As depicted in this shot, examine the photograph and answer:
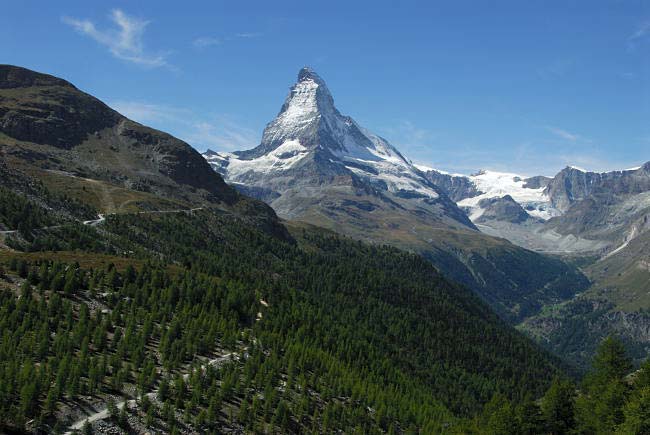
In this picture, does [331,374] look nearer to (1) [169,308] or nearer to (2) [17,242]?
(1) [169,308]

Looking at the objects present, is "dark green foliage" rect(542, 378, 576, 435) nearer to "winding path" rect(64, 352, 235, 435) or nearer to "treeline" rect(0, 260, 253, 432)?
"winding path" rect(64, 352, 235, 435)

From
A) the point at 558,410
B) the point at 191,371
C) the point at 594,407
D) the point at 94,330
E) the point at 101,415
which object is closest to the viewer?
the point at 101,415

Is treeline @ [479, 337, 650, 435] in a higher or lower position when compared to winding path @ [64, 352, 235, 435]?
higher

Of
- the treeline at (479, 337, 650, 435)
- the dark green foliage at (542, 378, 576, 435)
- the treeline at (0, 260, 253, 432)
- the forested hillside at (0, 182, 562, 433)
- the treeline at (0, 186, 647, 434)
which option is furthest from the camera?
the dark green foliage at (542, 378, 576, 435)

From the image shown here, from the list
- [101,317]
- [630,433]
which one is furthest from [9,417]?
[630,433]

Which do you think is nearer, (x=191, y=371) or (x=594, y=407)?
(x=594, y=407)

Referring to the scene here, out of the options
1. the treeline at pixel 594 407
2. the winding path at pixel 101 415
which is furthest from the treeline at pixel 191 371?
the winding path at pixel 101 415

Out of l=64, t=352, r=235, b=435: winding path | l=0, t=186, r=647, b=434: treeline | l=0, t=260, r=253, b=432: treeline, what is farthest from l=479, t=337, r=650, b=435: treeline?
l=0, t=260, r=253, b=432: treeline

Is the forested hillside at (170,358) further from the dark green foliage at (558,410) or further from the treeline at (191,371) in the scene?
the dark green foliage at (558,410)

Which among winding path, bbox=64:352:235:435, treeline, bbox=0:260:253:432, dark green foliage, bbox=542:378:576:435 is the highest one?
dark green foliage, bbox=542:378:576:435

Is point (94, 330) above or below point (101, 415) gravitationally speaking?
above

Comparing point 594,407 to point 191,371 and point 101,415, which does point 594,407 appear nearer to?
point 191,371

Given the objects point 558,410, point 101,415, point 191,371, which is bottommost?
point 101,415

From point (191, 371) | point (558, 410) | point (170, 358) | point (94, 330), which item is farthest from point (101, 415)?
point (558, 410)
